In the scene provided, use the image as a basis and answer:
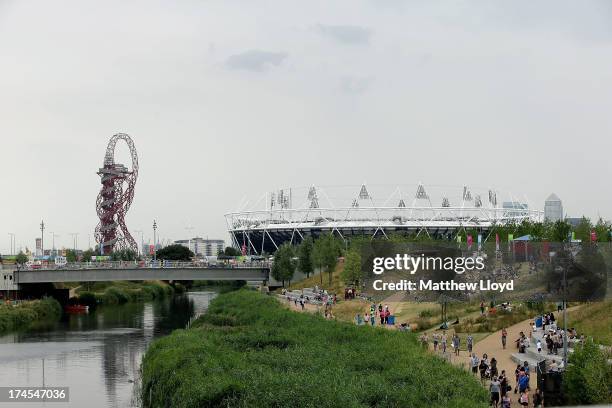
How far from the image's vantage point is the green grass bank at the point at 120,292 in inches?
4004

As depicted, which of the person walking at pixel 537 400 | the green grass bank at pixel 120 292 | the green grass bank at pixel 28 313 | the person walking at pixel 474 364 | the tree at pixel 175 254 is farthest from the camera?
the tree at pixel 175 254

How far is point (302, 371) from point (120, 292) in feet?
245

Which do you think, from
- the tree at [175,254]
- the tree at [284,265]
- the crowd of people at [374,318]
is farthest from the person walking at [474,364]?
the tree at [175,254]

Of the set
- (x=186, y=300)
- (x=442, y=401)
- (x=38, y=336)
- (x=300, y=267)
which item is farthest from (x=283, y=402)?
(x=186, y=300)

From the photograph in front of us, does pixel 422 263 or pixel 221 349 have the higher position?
pixel 422 263

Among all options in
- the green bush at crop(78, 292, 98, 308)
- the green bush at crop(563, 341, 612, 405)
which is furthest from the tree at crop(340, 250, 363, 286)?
the green bush at crop(563, 341, 612, 405)

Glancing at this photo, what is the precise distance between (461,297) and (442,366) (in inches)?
670

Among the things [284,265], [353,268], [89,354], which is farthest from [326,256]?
[89,354]

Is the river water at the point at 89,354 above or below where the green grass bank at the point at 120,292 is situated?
below

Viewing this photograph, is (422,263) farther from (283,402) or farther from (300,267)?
(300,267)

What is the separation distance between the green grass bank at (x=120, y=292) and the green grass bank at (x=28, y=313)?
384 inches

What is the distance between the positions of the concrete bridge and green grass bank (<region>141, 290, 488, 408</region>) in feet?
127

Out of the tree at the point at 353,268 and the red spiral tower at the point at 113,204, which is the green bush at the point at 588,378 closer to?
the tree at the point at 353,268

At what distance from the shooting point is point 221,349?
152 feet
